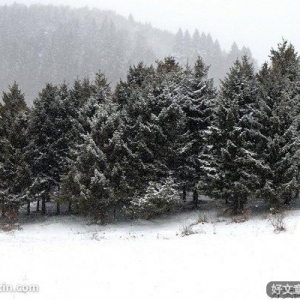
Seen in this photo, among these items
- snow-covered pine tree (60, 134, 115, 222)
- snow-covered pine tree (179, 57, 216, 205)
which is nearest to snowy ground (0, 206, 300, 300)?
snow-covered pine tree (60, 134, 115, 222)

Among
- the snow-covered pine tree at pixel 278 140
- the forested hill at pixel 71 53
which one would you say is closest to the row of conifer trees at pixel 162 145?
the snow-covered pine tree at pixel 278 140

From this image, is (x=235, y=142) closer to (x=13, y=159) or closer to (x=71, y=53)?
(x=13, y=159)

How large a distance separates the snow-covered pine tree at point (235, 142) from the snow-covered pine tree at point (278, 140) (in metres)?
0.84

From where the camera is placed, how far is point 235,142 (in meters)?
26.0

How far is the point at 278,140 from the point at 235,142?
127 inches

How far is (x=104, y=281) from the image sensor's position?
39.5ft

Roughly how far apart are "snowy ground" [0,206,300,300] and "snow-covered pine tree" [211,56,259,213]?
4.74m

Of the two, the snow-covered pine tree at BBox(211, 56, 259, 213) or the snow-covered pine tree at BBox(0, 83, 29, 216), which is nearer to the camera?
the snow-covered pine tree at BBox(211, 56, 259, 213)

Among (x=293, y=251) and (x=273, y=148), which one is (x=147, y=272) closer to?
(x=293, y=251)

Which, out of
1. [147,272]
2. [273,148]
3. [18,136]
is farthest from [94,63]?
[147,272]

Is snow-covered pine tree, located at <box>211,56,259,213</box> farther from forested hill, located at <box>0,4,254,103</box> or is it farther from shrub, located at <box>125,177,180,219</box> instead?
forested hill, located at <box>0,4,254,103</box>

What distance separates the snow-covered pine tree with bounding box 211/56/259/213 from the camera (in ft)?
82.4

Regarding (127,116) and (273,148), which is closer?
(273,148)

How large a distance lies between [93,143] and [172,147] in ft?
22.4
